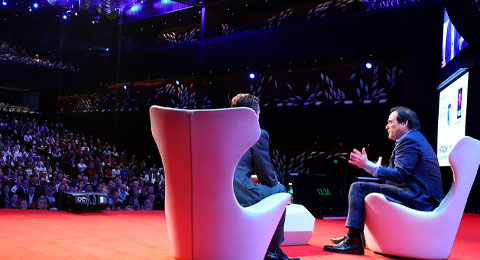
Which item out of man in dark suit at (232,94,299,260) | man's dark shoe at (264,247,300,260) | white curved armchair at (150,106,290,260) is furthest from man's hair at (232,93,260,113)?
man's dark shoe at (264,247,300,260)

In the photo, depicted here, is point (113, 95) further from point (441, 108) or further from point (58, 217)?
point (58, 217)

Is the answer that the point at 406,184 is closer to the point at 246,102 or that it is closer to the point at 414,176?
the point at 414,176

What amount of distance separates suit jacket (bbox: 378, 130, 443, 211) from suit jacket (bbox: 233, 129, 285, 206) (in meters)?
0.88

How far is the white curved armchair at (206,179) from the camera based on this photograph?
243cm

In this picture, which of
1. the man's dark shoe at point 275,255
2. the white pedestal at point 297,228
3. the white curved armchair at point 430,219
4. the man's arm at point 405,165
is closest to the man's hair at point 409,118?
the man's arm at point 405,165

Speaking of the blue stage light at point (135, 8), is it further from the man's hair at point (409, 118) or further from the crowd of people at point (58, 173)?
the man's hair at point (409, 118)

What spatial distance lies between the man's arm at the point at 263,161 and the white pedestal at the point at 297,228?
915 millimetres

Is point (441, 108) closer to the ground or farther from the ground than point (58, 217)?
farther from the ground

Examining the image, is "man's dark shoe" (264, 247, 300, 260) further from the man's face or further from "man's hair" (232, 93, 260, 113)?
the man's face

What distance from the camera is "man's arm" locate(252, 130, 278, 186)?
2810mm

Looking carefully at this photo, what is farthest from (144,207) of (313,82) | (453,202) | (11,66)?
(11,66)

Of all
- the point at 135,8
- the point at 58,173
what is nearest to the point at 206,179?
the point at 58,173

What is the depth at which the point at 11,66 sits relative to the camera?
16.2 metres

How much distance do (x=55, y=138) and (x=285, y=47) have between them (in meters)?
6.20
